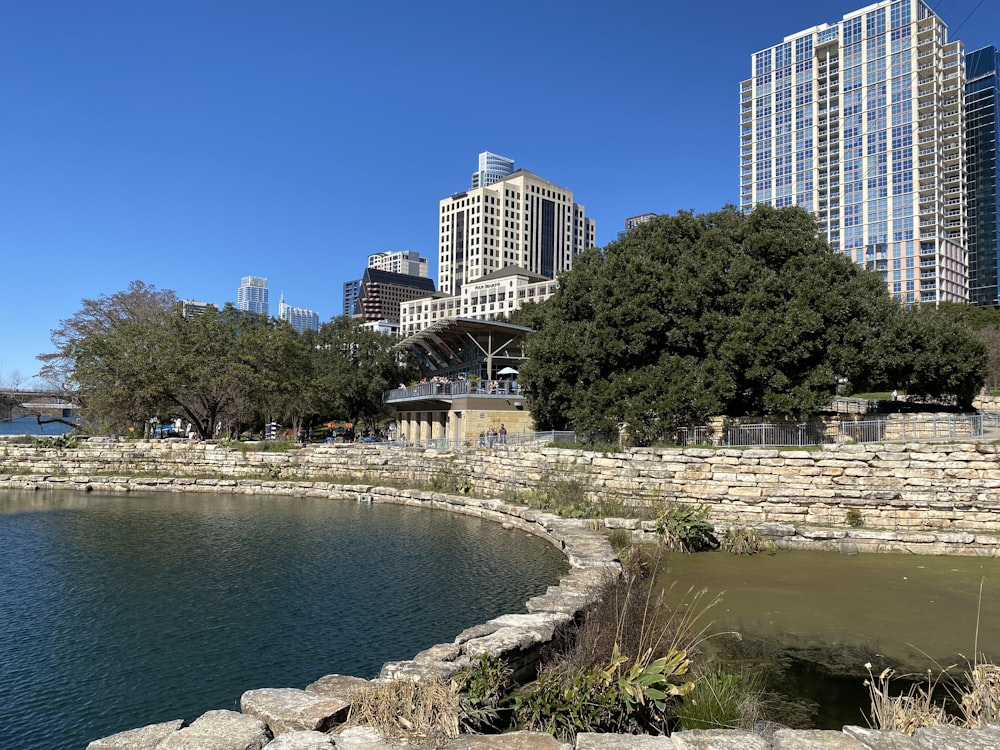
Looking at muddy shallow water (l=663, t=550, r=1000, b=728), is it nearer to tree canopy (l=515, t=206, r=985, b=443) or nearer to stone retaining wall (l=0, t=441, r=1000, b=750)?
stone retaining wall (l=0, t=441, r=1000, b=750)

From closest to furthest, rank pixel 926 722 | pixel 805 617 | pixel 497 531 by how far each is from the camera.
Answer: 1. pixel 926 722
2. pixel 805 617
3. pixel 497 531

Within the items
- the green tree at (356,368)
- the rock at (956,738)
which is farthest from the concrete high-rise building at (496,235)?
the rock at (956,738)

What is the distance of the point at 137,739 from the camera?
4.80 meters

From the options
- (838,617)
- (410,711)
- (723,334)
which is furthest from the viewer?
(723,334)

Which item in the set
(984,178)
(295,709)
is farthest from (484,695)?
(984,178)

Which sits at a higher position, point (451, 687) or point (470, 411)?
point (470, 411)

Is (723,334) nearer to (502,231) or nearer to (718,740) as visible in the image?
(718,740)

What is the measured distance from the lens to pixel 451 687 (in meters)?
5.60

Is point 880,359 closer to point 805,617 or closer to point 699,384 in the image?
point 699,384

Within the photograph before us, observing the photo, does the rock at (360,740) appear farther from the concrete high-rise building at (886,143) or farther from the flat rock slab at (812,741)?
the concrete high-rise building at (886,143)

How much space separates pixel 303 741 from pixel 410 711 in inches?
36.5

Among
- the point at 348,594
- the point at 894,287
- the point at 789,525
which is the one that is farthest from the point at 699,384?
the point at 894,287

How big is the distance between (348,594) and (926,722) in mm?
8532

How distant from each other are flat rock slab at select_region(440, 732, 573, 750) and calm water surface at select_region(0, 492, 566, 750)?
3.27 m
